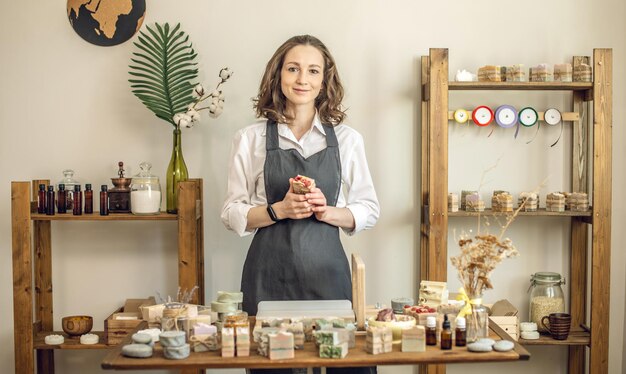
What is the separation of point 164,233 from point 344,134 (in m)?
1.32

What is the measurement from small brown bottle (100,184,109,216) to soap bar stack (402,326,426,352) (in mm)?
2018

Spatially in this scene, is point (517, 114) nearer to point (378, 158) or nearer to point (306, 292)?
point (378, 158)

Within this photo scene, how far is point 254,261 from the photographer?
137 inches

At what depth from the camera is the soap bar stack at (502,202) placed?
406 centimetres

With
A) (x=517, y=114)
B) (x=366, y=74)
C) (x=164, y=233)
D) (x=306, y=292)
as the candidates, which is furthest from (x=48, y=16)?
(x=517, y=114)

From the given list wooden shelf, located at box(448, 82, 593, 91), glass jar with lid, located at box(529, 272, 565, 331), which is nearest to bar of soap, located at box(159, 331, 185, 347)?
wooden shelf, located at box(448, 82, 593, 91)

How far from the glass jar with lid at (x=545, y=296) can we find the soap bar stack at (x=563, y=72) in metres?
0.99

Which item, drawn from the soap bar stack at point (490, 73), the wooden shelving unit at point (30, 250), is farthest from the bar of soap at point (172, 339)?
the soap bar stack at point (490, 73)

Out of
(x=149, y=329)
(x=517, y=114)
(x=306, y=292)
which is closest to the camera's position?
(x=149, y=329)

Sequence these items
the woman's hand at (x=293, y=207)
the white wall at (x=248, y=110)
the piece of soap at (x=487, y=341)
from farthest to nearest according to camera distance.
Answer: the white wall at (x=248, y=110)
the woman's hand at (x=293, y=207)
the piece of soap at (x=487, y=341)

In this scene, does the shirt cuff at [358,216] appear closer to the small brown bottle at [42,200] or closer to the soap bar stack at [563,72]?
the soap bar stack at [563,72]

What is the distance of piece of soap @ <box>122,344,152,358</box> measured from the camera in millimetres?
2369

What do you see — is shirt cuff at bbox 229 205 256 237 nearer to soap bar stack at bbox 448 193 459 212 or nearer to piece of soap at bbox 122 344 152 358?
piece of soap at bbox 122 344 152 358

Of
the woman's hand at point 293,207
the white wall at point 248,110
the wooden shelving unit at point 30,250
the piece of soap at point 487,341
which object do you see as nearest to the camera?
the piece of soap at point 487,341
